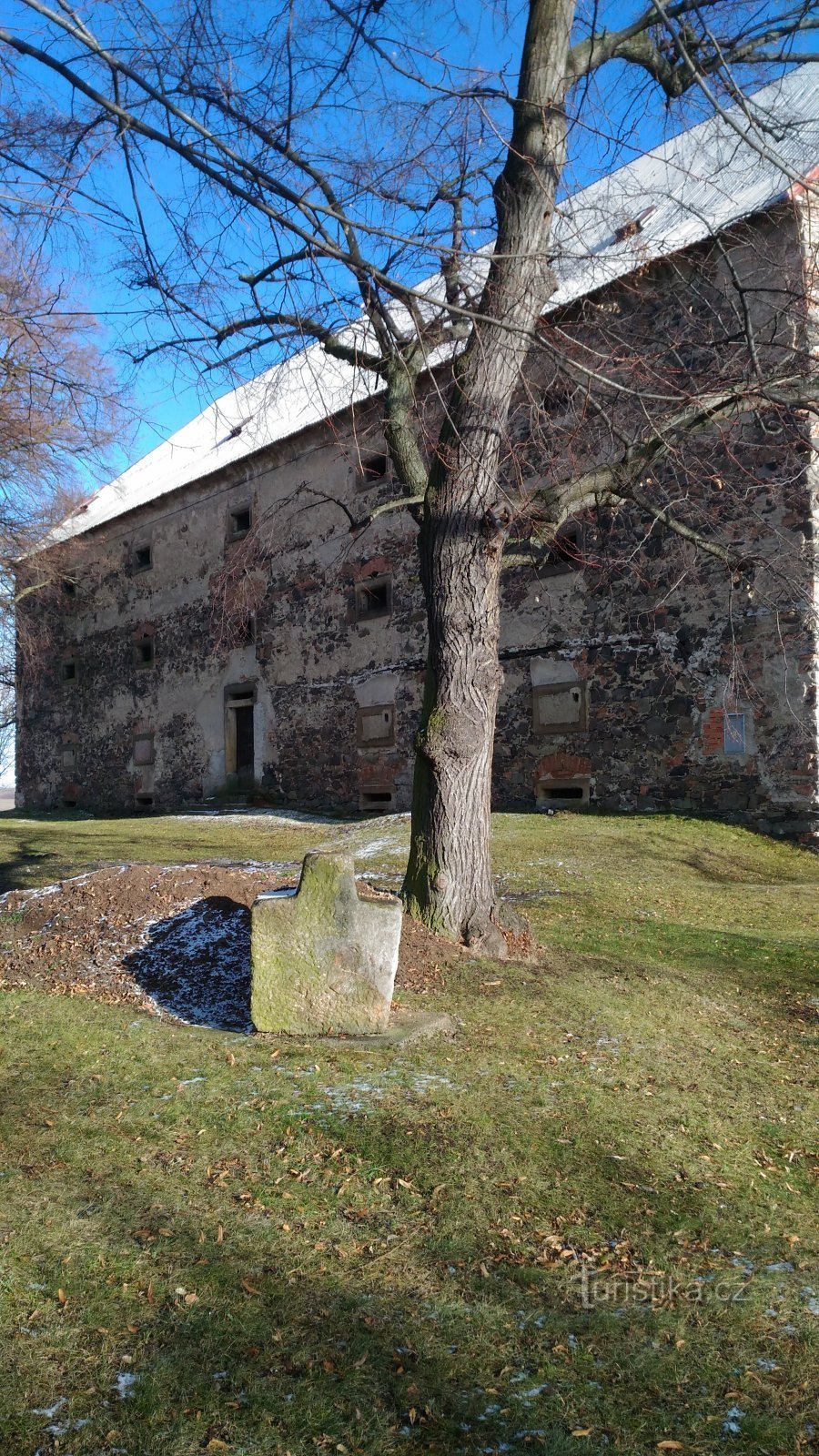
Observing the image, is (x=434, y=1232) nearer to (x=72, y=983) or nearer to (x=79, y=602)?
(x=72, y=983)

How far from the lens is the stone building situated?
25.4 feet

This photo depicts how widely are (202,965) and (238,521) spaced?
655 inches

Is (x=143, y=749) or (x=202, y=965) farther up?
(x=143, y=749)

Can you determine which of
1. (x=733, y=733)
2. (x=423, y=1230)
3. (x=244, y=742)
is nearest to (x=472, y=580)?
(x=423, y=1230)

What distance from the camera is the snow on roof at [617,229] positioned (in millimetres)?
5227

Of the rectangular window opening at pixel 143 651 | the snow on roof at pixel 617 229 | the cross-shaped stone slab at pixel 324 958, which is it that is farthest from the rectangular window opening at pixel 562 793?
the rectangular window opening at pixel 143 651

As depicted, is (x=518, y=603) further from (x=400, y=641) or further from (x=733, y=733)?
(x=733, y=733)

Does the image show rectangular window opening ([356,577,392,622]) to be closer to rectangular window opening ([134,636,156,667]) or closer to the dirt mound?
rectangular window opening ([134,636,156,667])

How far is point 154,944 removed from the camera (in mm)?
6672

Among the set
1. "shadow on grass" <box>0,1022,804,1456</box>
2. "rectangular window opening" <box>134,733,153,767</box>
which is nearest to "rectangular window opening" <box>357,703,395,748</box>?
"rectangular window opening" <box>134,733,153,767</box>

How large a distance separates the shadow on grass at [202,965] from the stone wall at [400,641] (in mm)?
3248

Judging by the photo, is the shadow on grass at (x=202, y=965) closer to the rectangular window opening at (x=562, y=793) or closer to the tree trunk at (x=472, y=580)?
the tree trunk at (x=472, y=580)

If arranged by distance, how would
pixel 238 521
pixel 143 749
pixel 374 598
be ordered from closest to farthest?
pixel 374 598, pixel 238 521, pixel 143 749

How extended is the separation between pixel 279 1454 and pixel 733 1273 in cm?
158
